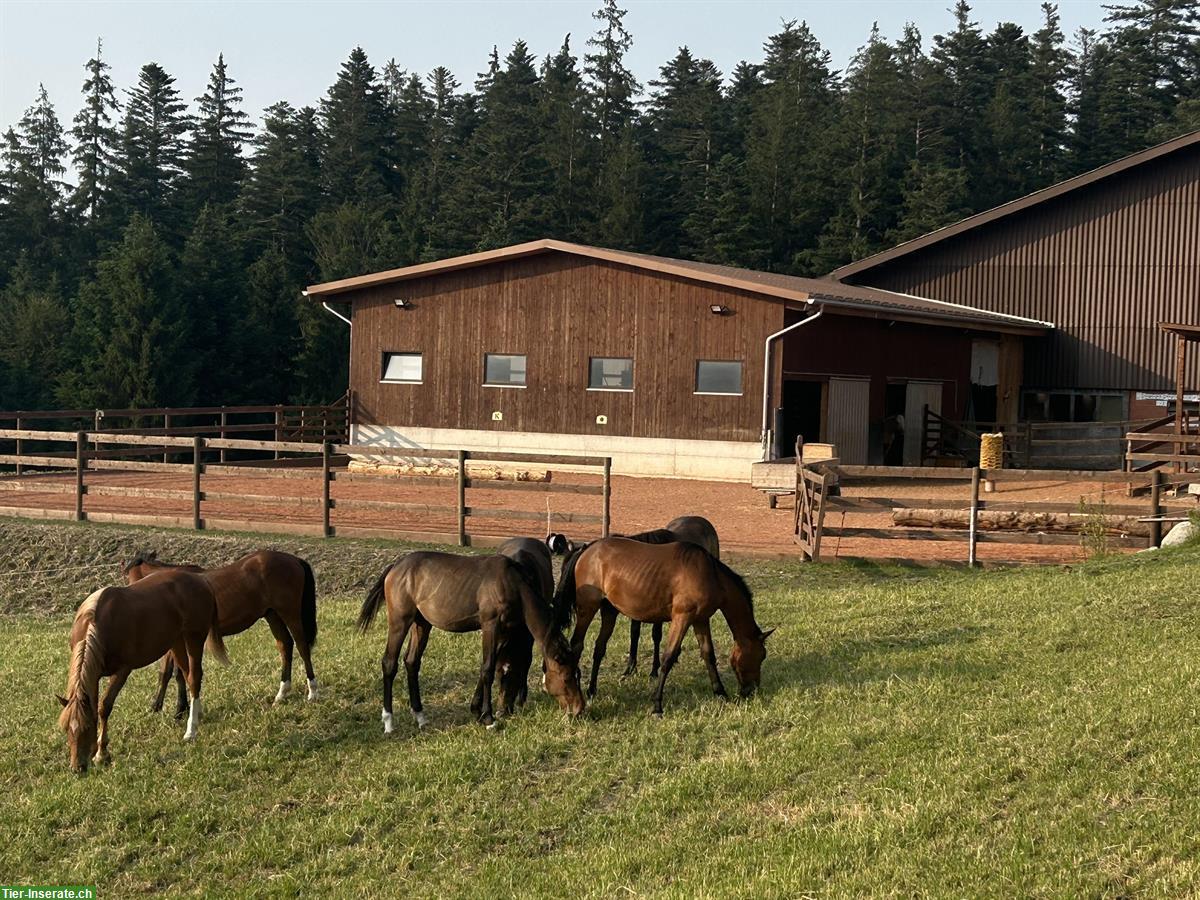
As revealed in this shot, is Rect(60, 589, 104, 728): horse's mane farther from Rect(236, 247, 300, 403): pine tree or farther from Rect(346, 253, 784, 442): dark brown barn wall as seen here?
Rect(236, 247, 300, 403): pine tree

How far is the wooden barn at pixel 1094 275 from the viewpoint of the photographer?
103 ft

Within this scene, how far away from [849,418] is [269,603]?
64.4ft

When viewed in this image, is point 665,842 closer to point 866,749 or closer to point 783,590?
point 866,749

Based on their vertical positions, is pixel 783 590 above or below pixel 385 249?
below

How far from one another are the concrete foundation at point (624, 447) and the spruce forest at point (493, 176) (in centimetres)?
1195

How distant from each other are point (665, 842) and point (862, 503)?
1044 cm

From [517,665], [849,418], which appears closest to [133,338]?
[849,418]

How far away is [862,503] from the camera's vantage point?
53.2 ft

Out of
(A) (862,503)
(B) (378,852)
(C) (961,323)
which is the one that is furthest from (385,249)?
(B) (378,852)

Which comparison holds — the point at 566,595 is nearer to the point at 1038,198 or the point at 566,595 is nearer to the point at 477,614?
the point at 477,614

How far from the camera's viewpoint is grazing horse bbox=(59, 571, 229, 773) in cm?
768

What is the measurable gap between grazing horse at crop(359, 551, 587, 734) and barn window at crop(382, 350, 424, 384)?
67.6 feet

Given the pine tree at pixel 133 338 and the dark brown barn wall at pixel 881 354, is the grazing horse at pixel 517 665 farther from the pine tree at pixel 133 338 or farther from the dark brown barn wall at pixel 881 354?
the pine tree at pixel 133 338

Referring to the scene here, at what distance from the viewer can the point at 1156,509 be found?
15.1m
